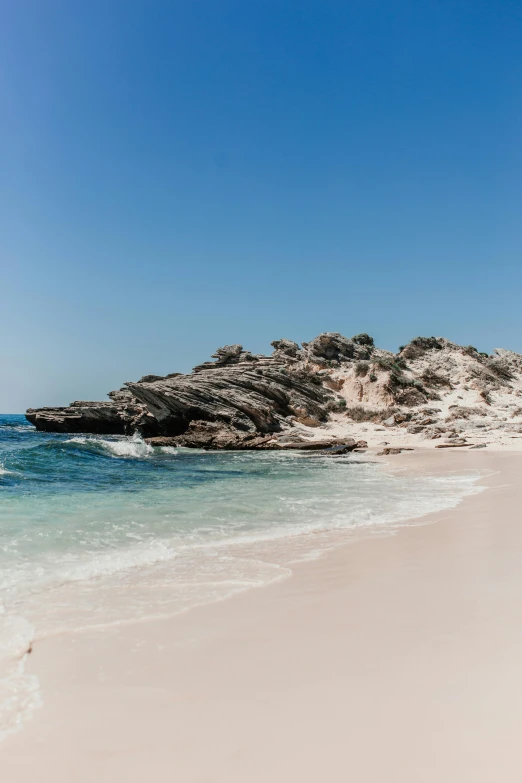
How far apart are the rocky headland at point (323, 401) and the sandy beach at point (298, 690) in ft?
63.3

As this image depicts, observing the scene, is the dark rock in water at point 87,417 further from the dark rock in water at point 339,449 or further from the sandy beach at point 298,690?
the sandy beach at point 298,690

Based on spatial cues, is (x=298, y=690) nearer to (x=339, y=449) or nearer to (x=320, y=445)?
(x=339, y=449)

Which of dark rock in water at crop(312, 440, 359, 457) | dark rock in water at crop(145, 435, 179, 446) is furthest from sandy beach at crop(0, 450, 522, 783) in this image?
dark rock in water at crop(145, 435, 179, 446)

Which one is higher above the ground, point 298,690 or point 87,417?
point 87,417

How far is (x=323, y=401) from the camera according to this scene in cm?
3428

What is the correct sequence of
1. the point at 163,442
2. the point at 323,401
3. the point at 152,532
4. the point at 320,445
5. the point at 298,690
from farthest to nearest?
1. the point at 323,401
2. the point at 163,442
3. the point at 320,445
4. the point at 152,532
5. the point at 298,690

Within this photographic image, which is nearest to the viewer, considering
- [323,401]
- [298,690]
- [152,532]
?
[298,690]

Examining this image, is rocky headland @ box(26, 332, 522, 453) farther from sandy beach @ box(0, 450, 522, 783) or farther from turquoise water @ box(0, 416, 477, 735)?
sandy beach @ box(0, 450, 522, 783)

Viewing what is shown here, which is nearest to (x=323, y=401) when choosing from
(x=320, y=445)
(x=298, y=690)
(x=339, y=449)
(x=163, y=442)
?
(x=320, y=445)

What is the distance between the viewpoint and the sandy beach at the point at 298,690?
2.10 m

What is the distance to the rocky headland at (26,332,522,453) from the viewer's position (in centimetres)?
2739

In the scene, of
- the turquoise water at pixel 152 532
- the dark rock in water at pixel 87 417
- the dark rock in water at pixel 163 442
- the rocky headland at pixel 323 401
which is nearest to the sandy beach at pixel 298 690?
the turquoise water at pixel 152 532

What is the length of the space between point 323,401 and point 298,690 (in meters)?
31.9

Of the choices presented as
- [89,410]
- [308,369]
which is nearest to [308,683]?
[308,369]
